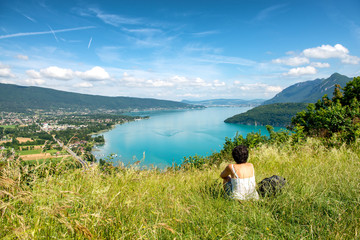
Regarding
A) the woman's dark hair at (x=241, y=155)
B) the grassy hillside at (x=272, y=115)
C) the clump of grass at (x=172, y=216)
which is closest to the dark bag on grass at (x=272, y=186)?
the clump of grass at (x=172, y=216)

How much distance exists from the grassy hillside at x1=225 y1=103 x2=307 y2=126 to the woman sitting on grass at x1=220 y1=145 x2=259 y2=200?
98.7 m

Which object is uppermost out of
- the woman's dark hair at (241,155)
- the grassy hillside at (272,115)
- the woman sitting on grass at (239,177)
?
the woman's dark hair at (241,155)

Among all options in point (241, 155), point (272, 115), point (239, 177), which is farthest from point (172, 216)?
point (272, 115)

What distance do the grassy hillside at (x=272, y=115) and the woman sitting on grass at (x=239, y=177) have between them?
98664mm

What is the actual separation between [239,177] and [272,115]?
10900 centimetres

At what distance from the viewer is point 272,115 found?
327 feet

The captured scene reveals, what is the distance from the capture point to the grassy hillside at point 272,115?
307 ft

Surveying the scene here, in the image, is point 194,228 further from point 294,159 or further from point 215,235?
point 294,159

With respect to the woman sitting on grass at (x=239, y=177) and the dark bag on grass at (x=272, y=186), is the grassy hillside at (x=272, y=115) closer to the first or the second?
the woman sitting on grass at (x=239, y=177)

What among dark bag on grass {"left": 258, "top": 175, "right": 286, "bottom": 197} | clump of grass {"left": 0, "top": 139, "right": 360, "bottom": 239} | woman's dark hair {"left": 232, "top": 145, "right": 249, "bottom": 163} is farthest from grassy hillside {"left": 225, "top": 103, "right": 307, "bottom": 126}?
clump of grass {"left": 0, "top": 139, "right": 360, "bottom": 239}

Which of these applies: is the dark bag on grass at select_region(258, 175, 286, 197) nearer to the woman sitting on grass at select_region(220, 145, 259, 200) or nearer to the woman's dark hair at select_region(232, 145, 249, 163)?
the woman sitting on grass at select_region(220, 145, 259, 200)

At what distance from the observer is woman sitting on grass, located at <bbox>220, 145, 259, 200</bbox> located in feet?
8.95

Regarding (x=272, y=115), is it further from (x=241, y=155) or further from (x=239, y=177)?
(x=239, y=177)

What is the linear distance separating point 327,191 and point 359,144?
4.05 meters
